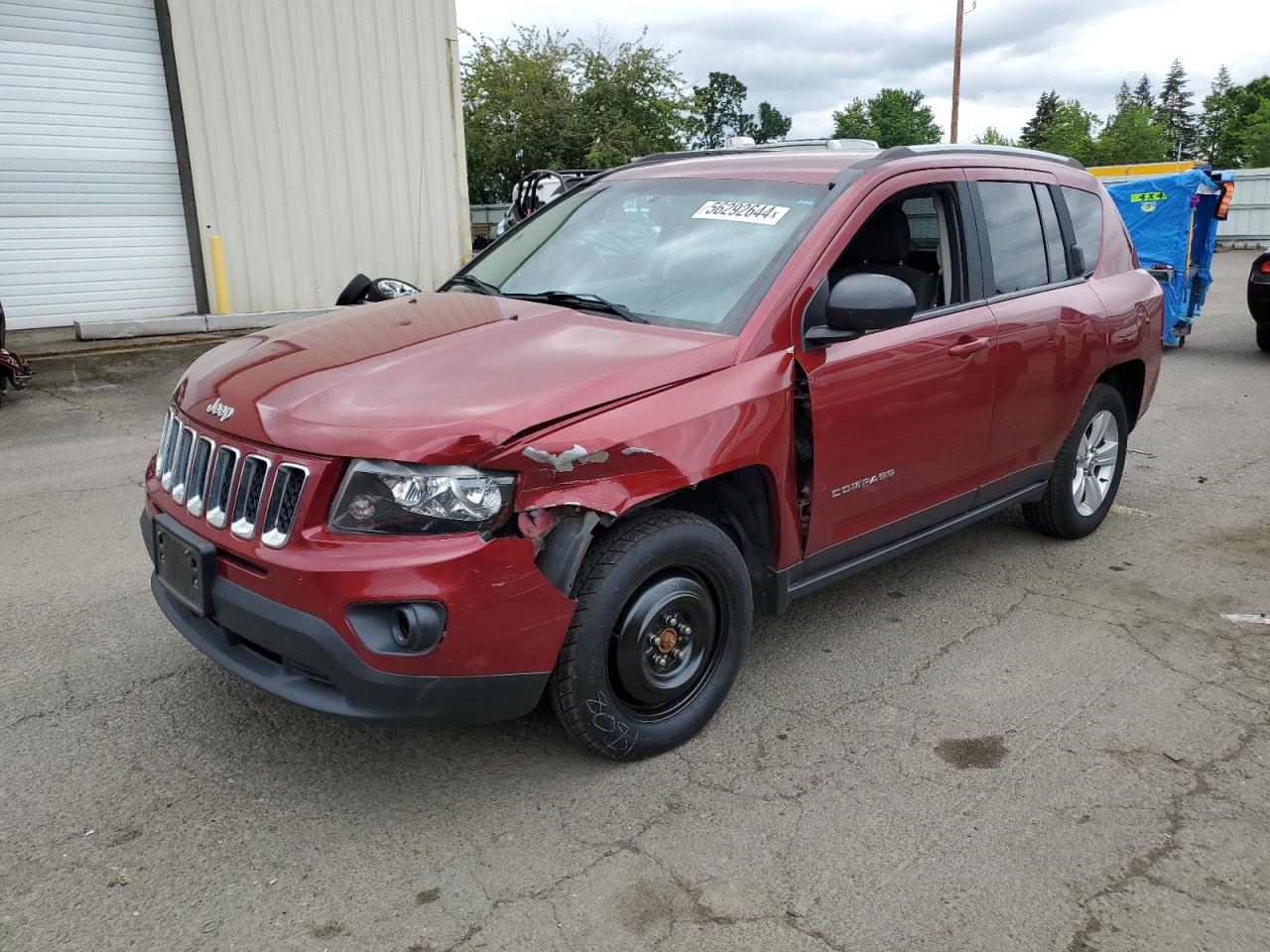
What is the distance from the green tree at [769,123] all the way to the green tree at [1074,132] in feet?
204

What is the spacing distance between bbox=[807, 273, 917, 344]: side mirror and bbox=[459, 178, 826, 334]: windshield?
0.26m

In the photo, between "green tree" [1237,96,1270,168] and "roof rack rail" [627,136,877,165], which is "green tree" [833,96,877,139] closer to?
"green tree" [1237,96,1270,168]

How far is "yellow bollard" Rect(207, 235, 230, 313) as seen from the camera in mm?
12680

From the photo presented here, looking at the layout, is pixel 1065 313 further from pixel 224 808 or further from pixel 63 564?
pixel 63 564

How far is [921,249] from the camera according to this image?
4.19 metres

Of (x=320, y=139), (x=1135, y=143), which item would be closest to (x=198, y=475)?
(x=320, y=139)

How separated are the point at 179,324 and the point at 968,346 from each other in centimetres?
1095

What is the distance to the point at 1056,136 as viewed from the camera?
2346 inches

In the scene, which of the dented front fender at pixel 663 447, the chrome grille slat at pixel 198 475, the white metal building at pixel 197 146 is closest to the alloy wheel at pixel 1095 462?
the dented front fender at pixel 663 447

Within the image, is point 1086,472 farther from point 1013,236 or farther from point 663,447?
point 663,447

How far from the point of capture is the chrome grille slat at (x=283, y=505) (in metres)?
2.63

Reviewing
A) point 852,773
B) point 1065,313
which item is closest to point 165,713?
point 852,773

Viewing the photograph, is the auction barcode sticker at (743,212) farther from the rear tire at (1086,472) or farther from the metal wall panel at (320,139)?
the metal wall panel at (320,139)

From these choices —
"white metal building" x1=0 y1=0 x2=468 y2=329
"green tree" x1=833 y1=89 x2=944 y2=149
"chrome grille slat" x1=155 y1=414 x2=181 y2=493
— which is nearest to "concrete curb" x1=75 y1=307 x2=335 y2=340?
"white metal building" x1=0 y1=0 x2=468 y2=329
